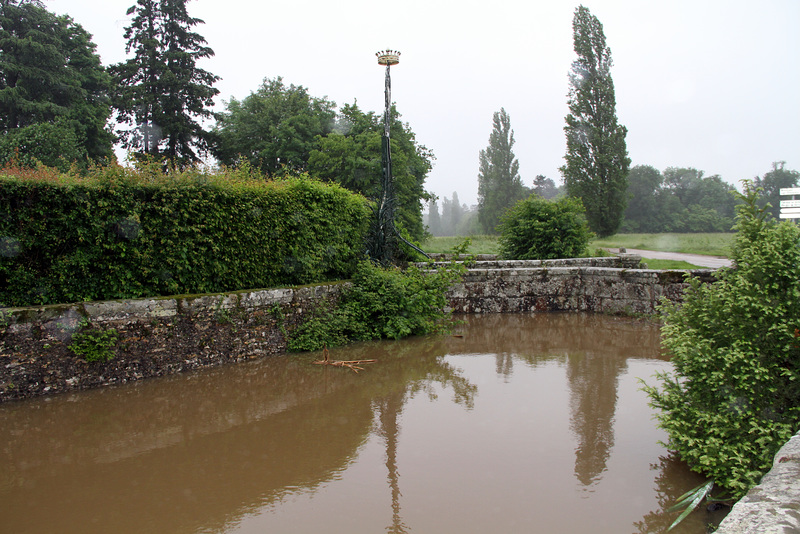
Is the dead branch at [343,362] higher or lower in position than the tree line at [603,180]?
lower

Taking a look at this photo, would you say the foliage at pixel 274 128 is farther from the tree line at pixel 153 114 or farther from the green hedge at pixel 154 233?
the green hedge at pixel 154 233

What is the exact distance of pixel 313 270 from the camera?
8.20 meters

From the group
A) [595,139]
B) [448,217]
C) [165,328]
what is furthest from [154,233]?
[448,217]

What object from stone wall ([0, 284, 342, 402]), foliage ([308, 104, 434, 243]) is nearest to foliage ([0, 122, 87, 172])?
foliage ([308, 104, 434, 243])

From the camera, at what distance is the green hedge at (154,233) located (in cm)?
568

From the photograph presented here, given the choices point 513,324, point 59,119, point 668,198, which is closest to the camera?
point 513,324

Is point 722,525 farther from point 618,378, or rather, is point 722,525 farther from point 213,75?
point 213,75

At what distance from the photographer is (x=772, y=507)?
2.00 metres

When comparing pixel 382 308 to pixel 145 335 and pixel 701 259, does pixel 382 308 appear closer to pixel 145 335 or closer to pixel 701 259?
pixel 145 335

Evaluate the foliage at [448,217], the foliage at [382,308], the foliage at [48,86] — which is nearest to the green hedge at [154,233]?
the foliage at [382,308]

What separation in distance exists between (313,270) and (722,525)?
22.5ft

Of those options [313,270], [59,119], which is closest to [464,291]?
[313,270]

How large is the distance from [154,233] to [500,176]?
49.9m

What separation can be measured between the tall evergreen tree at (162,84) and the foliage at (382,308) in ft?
64.5
